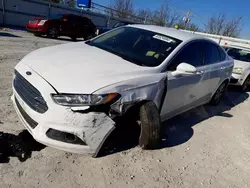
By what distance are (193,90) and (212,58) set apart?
1.04m

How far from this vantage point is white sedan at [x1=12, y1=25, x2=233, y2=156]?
7.80ft

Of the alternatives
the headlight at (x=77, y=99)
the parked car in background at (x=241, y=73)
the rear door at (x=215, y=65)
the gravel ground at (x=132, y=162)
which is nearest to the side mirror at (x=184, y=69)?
the gravel ground at (x=132, y=162)

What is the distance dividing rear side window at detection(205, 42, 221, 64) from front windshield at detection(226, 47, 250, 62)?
410 centimetres

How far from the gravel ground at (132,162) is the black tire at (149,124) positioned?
21 centimetres

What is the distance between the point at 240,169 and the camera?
3262 mm

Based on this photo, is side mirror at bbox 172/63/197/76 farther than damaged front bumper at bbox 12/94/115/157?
Yes

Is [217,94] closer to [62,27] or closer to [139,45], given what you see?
[139,45]

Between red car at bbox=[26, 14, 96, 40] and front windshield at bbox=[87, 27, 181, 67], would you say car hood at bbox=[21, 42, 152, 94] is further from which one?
red car at bbox=[26, 14, 96, 40]

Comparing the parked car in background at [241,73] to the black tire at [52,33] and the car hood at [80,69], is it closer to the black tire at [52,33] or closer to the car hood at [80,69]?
the car hood at [80,69]

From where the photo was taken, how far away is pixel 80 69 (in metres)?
2.69

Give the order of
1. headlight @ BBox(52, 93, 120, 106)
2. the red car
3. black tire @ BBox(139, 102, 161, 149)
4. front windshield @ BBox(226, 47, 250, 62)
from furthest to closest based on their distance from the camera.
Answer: the red car → front windshield @ BBox(226, 47, 250, 62) → black tire @ BBox(139, 102, 161, 149) → headlight @ BBox(52, 93, 120, 106)

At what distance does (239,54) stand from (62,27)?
977 cm

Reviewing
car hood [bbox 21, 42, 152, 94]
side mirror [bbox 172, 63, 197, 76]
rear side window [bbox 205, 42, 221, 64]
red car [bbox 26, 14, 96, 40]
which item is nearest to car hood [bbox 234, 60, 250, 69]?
rear side window [bbox 205, 42, 221, 64]

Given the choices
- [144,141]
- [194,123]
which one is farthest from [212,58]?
[144,141]
